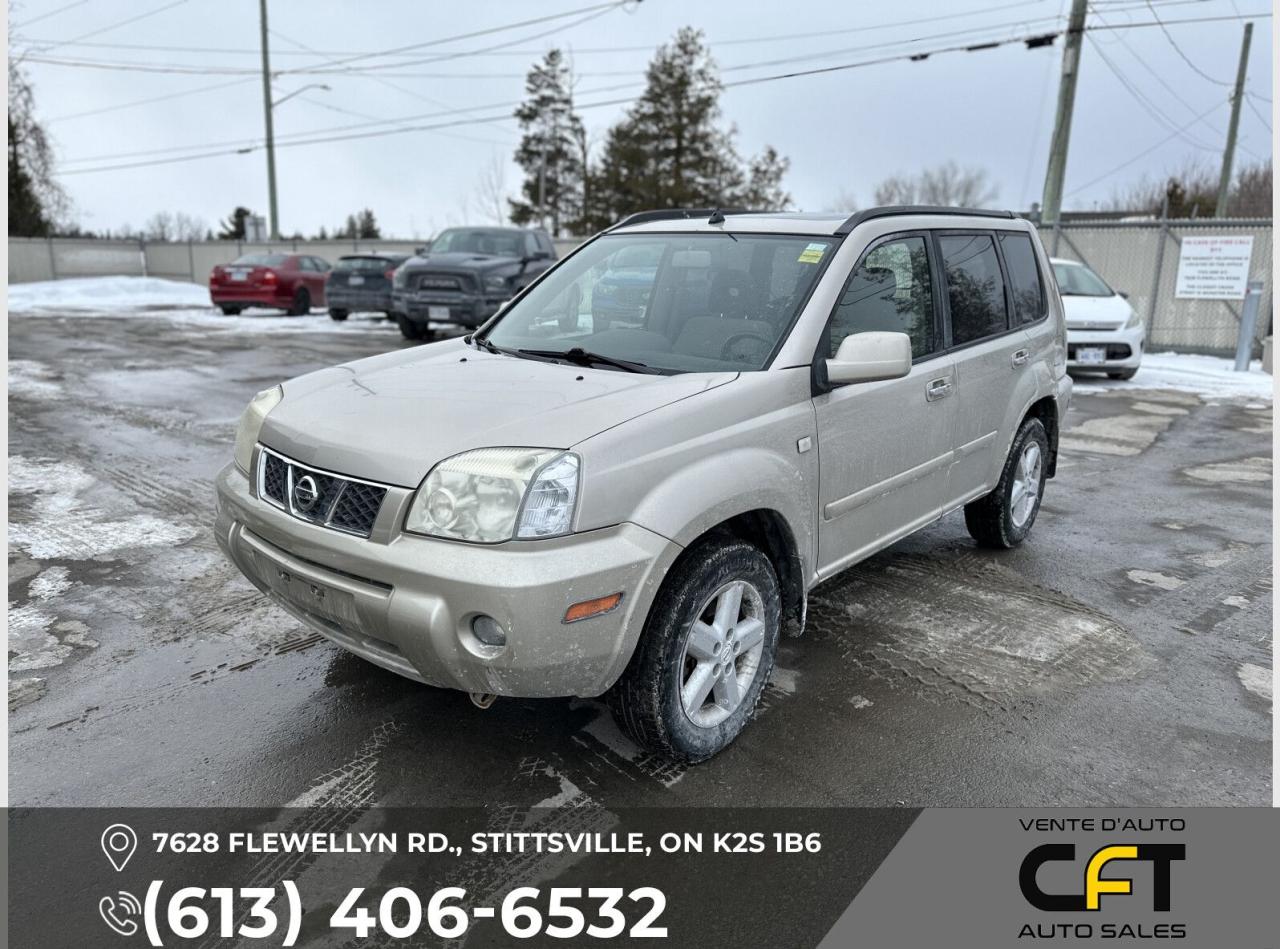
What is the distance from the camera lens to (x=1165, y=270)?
15977mm

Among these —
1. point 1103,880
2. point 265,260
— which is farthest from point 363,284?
point 1103,880

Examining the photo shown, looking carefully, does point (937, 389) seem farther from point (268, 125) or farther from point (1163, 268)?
point (268, 125)

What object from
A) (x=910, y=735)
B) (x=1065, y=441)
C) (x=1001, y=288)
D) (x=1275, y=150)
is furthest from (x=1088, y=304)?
(x=910, y=735)

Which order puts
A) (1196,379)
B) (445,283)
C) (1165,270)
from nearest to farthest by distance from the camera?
1. (1196,379)
2. (445,283)
3. (1165,270)

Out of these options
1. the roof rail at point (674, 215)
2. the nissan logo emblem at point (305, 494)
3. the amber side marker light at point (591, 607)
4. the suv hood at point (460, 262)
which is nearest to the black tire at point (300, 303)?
the suv hood at point (460, 262)

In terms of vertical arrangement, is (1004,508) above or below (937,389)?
below

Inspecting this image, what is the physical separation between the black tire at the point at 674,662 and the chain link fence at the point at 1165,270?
15.4 metres

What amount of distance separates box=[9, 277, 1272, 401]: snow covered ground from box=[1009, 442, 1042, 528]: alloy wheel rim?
302 inches

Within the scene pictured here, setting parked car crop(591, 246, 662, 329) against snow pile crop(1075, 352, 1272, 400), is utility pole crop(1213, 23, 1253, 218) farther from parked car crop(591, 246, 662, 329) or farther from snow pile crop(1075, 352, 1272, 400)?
parked car crop(591, 246, 662, 329)

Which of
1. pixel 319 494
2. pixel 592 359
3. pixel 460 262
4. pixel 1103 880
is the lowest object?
pixel 1103 880

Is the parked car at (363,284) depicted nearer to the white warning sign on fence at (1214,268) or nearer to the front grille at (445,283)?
the front grille at (445,283)

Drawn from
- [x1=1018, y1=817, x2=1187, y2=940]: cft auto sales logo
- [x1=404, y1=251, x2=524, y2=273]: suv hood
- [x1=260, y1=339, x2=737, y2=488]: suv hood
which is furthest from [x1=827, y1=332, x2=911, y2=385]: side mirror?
[x1=404, y1=251, x2=524, y2=273]: suv hood

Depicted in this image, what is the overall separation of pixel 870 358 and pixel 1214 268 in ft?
48.6

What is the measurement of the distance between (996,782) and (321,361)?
39.4 ft
